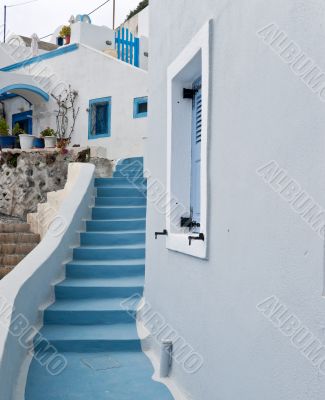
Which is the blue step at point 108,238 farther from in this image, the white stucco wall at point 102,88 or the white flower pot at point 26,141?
the white flower pot at point 26,141

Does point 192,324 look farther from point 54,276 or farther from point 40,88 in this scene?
point 40,88

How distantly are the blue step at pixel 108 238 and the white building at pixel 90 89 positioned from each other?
4.96 m

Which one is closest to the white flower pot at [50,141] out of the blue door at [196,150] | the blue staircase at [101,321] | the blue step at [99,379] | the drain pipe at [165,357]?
Answer: the blue staircase at [101,321]

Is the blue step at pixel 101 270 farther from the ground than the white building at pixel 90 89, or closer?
closer

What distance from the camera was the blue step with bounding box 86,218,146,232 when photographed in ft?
24.0

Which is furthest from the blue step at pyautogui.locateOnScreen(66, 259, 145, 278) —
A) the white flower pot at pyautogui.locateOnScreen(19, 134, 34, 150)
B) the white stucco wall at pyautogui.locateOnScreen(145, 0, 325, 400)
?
the white flower pot at pyautogui.locateOnScreen(19, 134, 34, 150)

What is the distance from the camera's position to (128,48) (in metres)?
14.3

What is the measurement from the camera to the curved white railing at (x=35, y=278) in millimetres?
3637

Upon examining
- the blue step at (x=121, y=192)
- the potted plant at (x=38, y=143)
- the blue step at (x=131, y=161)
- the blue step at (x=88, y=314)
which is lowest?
the blue step at (x=88, y=314)

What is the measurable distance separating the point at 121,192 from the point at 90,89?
5490mm

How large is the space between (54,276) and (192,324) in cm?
272

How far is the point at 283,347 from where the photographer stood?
2.13 metres

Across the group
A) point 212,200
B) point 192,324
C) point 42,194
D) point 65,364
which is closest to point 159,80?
point 212,200

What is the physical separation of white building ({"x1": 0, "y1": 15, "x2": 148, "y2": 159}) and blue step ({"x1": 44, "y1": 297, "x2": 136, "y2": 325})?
22.1 feet
